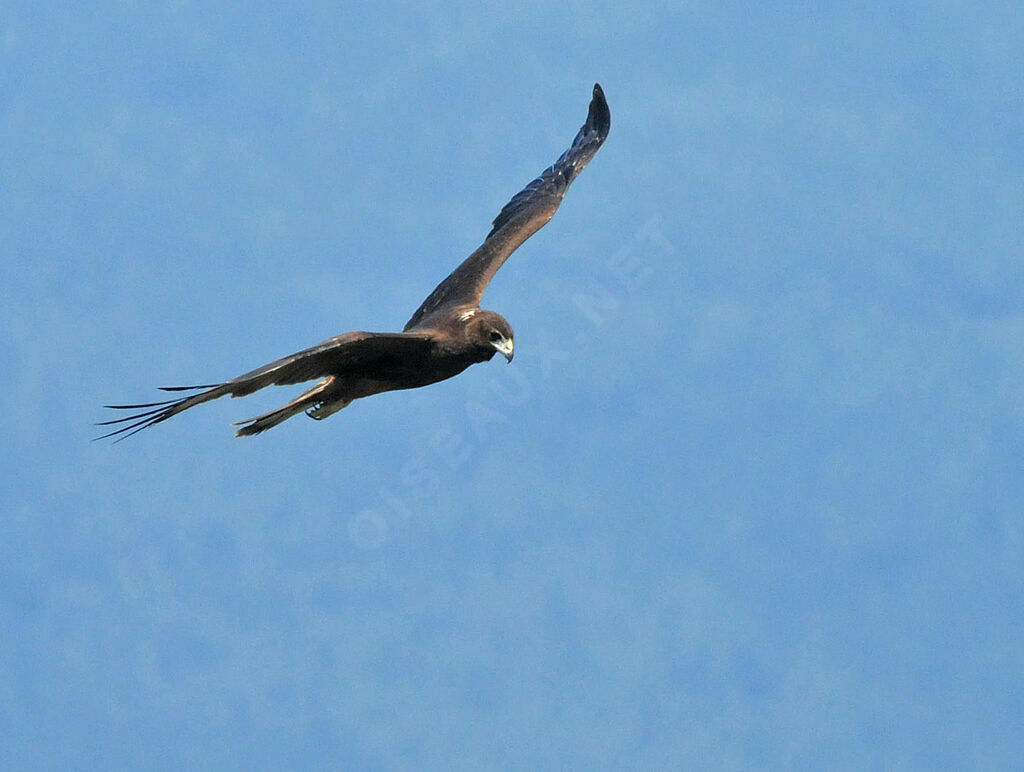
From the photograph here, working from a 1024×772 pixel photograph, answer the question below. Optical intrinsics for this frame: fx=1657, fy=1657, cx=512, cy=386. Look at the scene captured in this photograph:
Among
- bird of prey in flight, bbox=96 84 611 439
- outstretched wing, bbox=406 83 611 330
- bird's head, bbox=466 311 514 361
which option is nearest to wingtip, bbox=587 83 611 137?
outstretched wing, bbox=406 83 611 330

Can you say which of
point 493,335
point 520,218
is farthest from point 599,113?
point 493,335

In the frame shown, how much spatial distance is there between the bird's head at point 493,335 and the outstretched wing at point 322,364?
395 millimetres

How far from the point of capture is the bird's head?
12906mm

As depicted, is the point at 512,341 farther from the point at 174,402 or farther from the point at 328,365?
the point at 174,402

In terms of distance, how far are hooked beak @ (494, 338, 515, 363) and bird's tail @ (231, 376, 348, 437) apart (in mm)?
1319

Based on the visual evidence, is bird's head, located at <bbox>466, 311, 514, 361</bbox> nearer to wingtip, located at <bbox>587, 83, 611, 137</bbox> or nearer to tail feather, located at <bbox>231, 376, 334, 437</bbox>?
tail feather, located at <bbox>231, 376, 334, 437</bbox>

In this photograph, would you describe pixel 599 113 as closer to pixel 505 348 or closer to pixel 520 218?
pixel 520 218

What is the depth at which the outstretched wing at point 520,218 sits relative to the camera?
14695 mm

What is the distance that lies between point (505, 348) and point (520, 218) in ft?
11.3

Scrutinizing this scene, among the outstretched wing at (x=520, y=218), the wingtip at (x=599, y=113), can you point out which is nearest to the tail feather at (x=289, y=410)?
the outstretched wing at (x=520, y=218)

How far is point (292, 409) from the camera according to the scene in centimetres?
1307

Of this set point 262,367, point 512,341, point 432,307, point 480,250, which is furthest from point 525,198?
point 262,367

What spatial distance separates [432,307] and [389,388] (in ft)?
5.38

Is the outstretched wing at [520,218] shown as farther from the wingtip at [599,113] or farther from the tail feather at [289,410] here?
the tail feather at [289,410]
